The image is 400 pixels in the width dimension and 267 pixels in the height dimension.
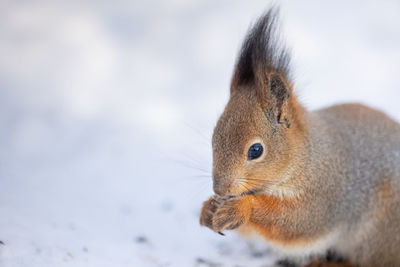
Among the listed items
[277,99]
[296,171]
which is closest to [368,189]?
[296,171]

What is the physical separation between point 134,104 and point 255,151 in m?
1.80

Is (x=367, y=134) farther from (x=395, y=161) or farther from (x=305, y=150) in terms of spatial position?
(x=305, y=150)

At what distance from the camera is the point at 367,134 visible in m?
1.95

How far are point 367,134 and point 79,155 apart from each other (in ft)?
5.57

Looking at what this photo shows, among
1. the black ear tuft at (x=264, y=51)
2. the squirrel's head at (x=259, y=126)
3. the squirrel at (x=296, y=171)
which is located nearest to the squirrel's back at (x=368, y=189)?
the squirrel at (x=296, y=171)

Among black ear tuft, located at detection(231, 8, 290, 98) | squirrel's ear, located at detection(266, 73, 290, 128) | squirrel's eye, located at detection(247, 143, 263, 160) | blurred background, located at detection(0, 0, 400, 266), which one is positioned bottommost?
blurred background, located at detection(0, 0, 400, 266)

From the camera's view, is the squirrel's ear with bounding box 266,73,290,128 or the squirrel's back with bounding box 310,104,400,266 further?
the squirrel's back with bounding box 310,104,400,266

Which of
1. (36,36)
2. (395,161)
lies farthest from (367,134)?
(36,36)

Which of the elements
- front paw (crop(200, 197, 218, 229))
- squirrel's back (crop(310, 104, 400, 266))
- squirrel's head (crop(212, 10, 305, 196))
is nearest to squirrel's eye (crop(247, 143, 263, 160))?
squirrel's head (crop(212, 10, 305, 196))

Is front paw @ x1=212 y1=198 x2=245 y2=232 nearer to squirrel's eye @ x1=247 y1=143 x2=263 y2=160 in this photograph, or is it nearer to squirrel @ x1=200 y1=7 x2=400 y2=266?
squirrel @ x1=200 y1=7 x2=400 y2=266

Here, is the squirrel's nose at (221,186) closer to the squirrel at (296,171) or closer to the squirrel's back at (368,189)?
the squirrel at (296,171)

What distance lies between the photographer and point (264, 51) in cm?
157

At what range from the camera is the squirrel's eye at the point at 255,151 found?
4.95ft

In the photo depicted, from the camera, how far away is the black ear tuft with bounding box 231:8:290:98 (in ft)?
5.15
